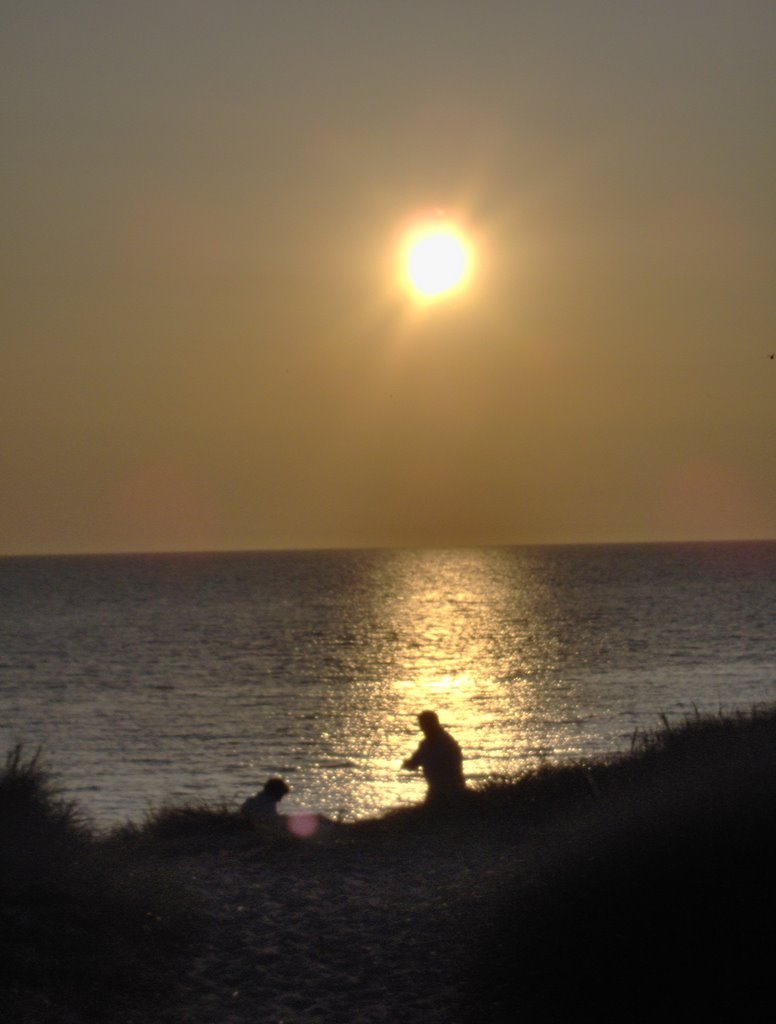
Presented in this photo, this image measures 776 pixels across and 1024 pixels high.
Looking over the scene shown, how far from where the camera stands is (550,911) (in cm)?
805

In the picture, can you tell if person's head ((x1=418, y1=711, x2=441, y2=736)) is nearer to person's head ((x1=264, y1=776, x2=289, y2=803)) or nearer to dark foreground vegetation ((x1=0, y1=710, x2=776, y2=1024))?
person's head ((x1=264, y1=776, x2=289, y2=803))

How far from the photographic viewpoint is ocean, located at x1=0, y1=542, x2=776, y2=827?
29891mm

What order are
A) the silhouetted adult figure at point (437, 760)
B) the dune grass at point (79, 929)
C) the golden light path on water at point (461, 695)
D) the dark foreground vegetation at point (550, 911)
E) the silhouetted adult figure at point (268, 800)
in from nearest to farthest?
the dark foreground vegetation at point (550, 911)
the dune grass at point (79, 929)
the silhouetted adult figure at point (268, 800)
the silhouetted adult figure at point (437, 760)
the golden light path on water at point (461, 695)

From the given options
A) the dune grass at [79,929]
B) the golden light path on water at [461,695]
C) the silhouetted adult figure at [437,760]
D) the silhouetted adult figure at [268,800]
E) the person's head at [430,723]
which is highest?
the golden light path on water at [461,695]

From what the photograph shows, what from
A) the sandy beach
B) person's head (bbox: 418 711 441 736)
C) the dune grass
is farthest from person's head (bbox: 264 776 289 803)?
the dune grass

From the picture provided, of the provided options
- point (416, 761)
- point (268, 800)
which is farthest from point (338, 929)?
point (416, 761)

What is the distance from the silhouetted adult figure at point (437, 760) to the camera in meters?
14.1

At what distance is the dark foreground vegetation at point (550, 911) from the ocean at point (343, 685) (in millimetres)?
4199

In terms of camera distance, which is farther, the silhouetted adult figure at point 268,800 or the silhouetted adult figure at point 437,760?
the silhouetted adult figure at point 437,760

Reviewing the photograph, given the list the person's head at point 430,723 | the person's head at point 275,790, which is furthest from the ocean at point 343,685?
the person's head at point 275,790

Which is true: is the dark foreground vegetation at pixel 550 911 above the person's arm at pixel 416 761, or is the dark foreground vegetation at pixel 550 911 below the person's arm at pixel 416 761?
below

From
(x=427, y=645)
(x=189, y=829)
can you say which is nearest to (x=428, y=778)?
(x=189, y=829)

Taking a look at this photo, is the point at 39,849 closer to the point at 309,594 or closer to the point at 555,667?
the point at 555,667

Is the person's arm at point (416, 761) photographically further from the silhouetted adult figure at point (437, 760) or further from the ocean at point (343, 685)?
the ocean at point (343, 685)
